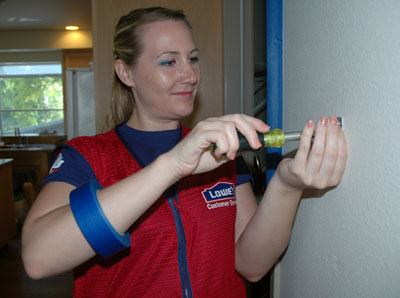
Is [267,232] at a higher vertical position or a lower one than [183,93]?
lower

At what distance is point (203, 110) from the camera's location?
1730 millimetres

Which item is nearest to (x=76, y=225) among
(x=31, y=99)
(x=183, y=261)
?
(x=183, y=261)

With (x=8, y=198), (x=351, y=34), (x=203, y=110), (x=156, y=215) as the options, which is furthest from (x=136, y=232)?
(x=8, y=198)

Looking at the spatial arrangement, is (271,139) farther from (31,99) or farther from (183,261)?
(31,99)

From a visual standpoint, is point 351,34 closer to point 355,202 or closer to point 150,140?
point 355,202

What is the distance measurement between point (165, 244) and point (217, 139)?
37cm

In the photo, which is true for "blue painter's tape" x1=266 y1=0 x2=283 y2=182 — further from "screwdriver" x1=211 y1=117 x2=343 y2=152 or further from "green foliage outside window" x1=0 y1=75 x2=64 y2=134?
"green foliage outside window" x1=0 y1=75 x2=64 y2=134

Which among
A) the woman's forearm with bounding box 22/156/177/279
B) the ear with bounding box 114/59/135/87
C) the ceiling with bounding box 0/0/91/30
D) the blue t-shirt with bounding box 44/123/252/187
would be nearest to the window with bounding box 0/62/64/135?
the ceiling with bounding box 0/0/91/30

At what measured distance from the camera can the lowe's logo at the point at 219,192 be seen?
99 centimetres

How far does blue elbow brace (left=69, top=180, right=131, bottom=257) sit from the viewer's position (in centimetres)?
67

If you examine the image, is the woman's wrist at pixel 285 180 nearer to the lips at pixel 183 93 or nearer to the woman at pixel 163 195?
the woman at pixel 163 195

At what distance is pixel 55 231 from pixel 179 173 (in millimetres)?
246

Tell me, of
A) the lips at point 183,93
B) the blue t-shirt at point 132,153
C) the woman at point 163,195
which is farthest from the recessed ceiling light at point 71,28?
the lips at point 183,93

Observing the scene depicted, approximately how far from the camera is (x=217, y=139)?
0.64 metres
